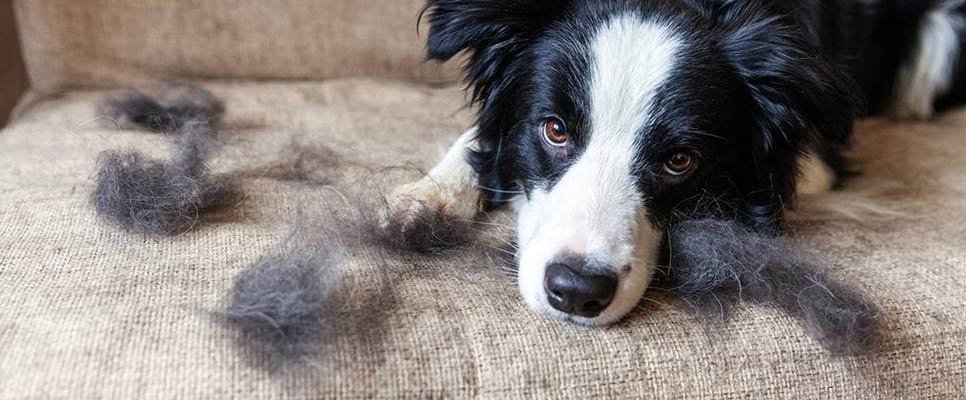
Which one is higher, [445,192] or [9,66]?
[445,192]

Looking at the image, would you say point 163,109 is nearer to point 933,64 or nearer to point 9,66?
point 9,66

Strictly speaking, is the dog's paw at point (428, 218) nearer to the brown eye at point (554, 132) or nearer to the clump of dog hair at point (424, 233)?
the clump of dog hair at point (424, 233)

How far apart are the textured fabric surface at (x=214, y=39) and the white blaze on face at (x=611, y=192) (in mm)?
936

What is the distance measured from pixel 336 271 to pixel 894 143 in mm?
1507

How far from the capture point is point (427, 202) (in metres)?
1.53

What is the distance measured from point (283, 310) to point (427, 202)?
0.49 m

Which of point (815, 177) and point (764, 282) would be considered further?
point (815, 177)

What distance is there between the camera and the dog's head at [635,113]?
132 centimetres

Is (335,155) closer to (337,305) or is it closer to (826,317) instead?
(337,305)

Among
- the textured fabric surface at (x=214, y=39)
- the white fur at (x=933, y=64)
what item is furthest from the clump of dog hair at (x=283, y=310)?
the white fur at (x=933, y=64)

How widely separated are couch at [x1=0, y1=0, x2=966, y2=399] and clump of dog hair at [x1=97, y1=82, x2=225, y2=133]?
0.05 metres

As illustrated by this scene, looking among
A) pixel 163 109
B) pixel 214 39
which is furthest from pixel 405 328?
pixel 214 39

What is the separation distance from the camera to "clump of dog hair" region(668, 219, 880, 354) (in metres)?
1.21

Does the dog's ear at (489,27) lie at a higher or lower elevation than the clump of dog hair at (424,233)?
higher
